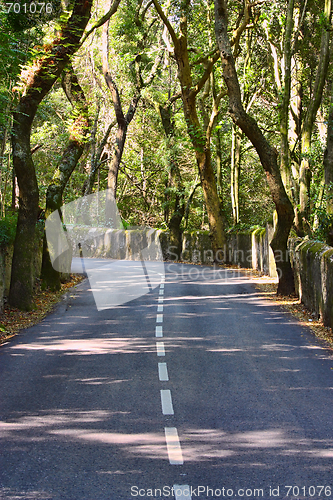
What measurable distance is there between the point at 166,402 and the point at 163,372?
1.30 metres

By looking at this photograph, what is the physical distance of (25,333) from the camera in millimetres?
10766

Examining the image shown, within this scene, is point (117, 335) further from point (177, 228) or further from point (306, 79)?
point (177, 228)

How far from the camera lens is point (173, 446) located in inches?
203

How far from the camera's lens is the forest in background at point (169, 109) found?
13062 millimetres

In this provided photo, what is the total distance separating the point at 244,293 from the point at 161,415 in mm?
11105

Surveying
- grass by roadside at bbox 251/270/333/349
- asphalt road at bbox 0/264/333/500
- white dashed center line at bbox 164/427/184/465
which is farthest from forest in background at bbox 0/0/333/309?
white dashed center line at bbox 164/427/184/465

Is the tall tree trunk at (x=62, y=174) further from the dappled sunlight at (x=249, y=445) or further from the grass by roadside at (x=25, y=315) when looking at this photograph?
the dappled sunlight at (x=249, y=445)

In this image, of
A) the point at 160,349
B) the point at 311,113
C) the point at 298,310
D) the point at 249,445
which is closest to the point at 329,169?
the point at 311,113

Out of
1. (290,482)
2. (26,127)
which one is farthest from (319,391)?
(26,127)

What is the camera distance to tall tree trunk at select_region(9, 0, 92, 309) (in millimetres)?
12711

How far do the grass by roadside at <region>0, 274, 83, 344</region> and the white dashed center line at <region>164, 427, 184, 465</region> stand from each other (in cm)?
535

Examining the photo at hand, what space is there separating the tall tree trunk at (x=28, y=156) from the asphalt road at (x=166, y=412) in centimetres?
165

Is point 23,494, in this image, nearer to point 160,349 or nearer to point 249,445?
point 249,445

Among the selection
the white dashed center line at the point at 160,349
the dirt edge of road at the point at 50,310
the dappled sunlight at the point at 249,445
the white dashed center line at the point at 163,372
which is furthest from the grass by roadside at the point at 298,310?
the dappled sunlight at the point at 249,445
